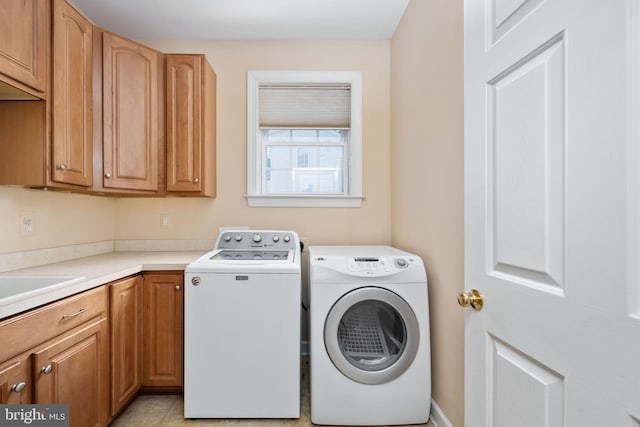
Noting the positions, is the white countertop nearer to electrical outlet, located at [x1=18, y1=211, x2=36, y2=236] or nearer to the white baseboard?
electrical outlet, located at [x1=18, y1=211, x2=36, y2=236]

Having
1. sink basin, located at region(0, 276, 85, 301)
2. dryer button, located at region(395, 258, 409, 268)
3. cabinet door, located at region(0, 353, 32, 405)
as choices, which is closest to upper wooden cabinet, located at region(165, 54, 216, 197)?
sink basin, located at region(0, 276, 85, 301)

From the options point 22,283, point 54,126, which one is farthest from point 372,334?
point 54,126

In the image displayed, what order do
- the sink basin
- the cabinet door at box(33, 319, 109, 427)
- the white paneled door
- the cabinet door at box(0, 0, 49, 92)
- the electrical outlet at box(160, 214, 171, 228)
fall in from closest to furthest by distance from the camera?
the white paneled door, the cabinet door at box(33, 319, 109, 427), the cabinet door at box(0, 0, 49, 92), the sink basin, the electrical outlet at box(160, 214, 171, 228)

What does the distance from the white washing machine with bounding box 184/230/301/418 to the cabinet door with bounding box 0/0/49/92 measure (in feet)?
3.76

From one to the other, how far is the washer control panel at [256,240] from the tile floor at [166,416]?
1.00 m

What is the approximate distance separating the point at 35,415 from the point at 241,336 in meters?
Answer: 0.84

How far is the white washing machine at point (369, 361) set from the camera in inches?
67.8

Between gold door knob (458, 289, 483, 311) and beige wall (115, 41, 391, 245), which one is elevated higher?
beige wall (115, 41, 391, 245)

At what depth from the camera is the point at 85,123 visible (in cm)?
182

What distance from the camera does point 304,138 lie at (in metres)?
2.69

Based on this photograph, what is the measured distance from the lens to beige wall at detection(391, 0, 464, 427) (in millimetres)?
1544

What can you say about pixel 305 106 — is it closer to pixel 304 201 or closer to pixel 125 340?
pixel 304 201

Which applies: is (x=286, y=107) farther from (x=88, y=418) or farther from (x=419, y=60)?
(x=88, y=418)

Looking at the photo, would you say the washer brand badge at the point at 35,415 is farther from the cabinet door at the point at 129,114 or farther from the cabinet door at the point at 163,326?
Result: the cabinet door at the point at 129,114
